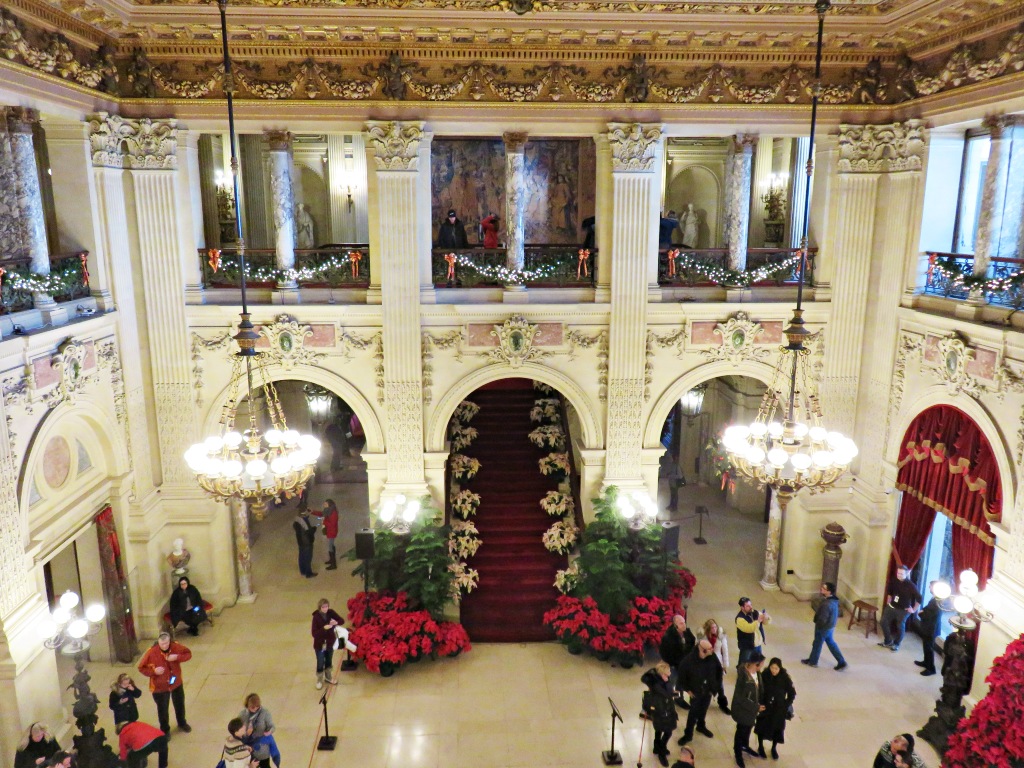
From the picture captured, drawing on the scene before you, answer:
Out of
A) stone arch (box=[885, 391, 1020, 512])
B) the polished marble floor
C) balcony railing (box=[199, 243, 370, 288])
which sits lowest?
the polished marble floor

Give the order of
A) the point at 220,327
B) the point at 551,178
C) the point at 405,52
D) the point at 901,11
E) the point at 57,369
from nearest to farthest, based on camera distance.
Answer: the point at 57,369 → the point at 901,11 → the point at 405,52 → the point at 220,327 → the point at 551,178

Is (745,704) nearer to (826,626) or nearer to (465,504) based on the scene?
(826,626)

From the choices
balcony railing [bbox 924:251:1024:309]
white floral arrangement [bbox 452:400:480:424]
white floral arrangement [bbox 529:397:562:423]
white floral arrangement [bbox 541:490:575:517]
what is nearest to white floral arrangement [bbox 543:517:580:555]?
white floral arrangement [bbox 541:490:575:517]

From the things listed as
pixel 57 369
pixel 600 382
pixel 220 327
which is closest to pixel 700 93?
pixel 600 382

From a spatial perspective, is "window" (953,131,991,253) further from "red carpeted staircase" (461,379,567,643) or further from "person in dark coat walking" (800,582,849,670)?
"red carpeted staircase" (461,379,567,643)

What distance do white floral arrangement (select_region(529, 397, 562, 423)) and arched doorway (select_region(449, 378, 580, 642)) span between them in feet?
0.07

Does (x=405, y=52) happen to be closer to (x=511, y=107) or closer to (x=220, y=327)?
(x=511, y=107)

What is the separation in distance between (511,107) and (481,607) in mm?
7307

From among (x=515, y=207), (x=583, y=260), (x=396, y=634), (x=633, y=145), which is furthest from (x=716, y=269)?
(x=396, y=634)

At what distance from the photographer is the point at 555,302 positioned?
37.8 feet

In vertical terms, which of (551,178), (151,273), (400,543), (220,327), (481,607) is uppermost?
(551,178)

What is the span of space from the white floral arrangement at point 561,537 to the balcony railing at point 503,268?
3.93 m

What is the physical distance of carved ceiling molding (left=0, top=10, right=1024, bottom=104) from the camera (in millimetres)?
10391

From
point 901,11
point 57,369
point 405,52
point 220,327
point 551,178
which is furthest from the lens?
point 551,178
